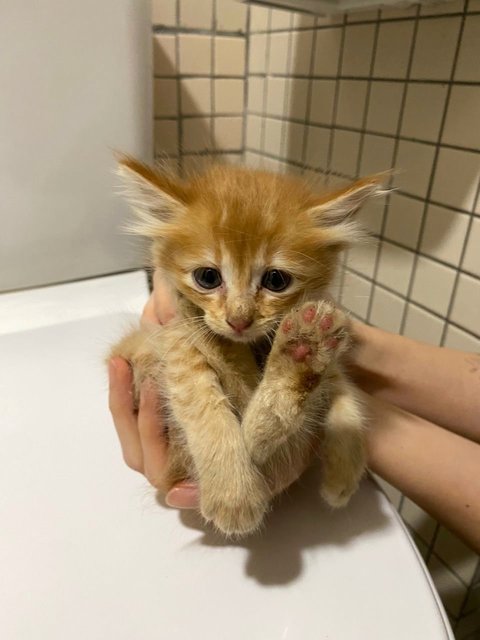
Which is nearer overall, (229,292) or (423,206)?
(229,292)

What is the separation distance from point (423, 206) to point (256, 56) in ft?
2.07

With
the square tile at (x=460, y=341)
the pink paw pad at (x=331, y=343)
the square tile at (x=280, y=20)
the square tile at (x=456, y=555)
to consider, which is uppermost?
the square tile at (x=280, y=20)

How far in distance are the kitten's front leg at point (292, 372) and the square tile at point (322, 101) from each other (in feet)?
2.34

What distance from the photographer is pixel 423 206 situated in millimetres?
865

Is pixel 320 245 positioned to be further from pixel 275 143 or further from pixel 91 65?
pixel 275 143

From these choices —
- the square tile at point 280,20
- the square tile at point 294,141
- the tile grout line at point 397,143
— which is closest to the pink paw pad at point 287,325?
the tile grout line at point 397,143

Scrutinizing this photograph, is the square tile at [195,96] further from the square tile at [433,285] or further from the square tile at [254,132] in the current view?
the square tile at [433,285]

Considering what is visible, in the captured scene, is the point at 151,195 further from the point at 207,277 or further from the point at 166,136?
the point at 166,136

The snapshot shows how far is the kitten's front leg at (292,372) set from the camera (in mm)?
432

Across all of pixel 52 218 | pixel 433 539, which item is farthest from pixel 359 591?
pixel 52 218

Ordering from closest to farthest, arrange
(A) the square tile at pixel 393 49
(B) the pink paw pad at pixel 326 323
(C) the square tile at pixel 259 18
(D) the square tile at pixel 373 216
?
(B) the pink paw pad at pixel 326 323
(A) the square tile at pixel 393 49
(D) the square tile at pixel 373 216
(C) the square tile at pixel 259 18

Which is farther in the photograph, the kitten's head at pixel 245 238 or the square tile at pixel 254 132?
the square tile at pixel 254 132

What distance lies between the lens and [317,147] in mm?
1095

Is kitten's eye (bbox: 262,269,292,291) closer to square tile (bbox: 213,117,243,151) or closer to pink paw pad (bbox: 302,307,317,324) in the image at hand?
pink paw pad (bbox: 302,307,317,324)
